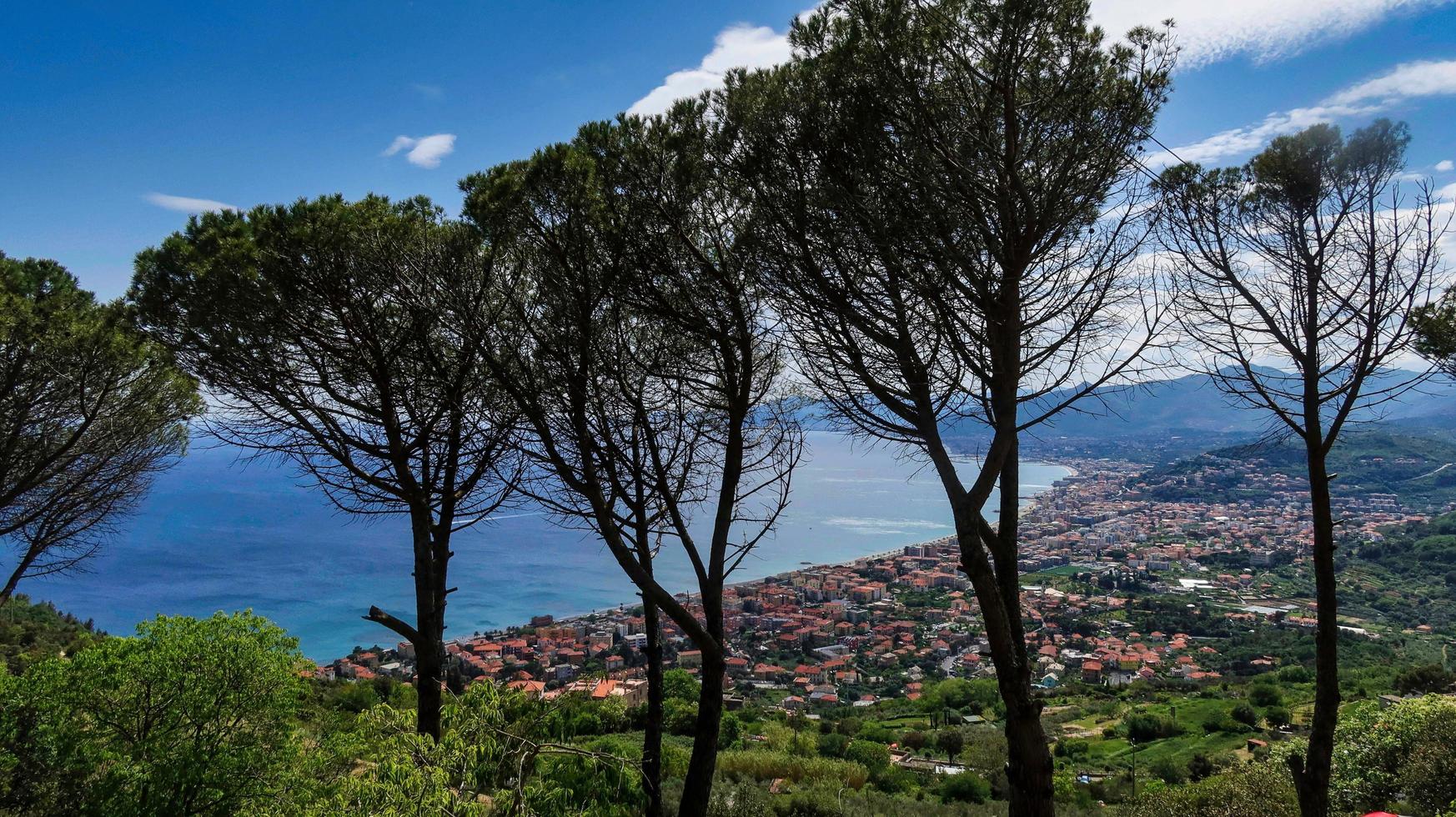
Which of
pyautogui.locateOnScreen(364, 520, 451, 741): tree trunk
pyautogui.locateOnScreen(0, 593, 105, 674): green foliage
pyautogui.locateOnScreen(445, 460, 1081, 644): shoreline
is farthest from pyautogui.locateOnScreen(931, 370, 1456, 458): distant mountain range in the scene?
pyautogui.locateOnScreen(0, 593, 105, 674): green foliage

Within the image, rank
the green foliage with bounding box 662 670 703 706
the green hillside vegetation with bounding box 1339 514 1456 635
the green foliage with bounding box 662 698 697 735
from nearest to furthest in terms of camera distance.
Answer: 1. the green foliage with bounding box 662 670 703 706
2. the green foliage with bounding box 662 698 697 735
3. the green hillside vegetation with bounding box 1339 514 1456 635

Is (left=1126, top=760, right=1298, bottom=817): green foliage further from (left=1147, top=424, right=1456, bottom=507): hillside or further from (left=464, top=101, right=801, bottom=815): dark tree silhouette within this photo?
(left=1147, top=424, right=1456, bottom=507): hillside

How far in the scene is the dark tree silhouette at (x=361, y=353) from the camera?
5.16 metres

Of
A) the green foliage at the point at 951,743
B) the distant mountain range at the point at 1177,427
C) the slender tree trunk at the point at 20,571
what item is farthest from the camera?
the distant mountain range at the point at 1177,427

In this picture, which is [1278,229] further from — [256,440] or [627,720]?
[627,720]

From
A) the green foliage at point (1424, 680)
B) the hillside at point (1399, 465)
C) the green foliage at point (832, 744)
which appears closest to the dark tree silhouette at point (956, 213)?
the green foliage at point (832, 744)

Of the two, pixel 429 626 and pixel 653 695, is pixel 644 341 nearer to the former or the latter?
Answer: pixel 653 695

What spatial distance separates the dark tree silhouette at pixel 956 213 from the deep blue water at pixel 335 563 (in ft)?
4.21

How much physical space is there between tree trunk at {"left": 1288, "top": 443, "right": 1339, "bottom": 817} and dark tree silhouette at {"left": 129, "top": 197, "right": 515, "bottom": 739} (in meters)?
5.33

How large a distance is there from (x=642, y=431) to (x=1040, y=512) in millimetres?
50554

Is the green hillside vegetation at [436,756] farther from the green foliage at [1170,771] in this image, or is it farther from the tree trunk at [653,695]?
the tree trunk at [653,695]

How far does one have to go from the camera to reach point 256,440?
19.2 feet

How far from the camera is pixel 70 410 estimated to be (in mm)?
7352

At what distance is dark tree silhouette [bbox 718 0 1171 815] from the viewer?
348 centimetres
